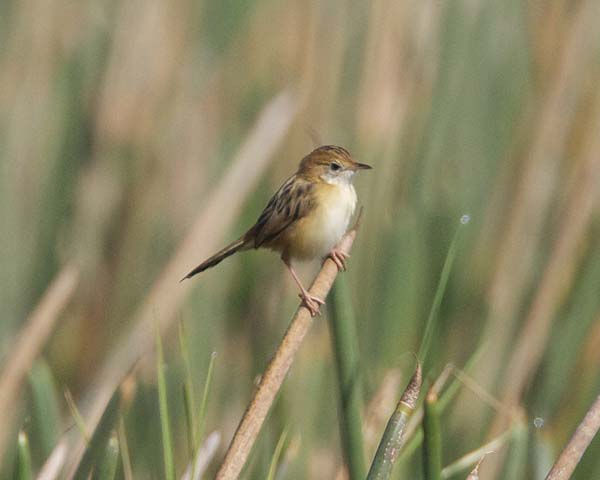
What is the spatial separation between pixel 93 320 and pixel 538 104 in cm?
98

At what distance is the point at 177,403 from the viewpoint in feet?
5.80

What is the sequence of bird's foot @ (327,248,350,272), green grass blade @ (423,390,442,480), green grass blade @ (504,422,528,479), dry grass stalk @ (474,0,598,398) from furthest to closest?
dry grass stalk @ (474,0,598,398), green grass blade @ (504,422,528,479), bird's foot @ (327,248,350,272), green grass blade @ (423,390,442,480)

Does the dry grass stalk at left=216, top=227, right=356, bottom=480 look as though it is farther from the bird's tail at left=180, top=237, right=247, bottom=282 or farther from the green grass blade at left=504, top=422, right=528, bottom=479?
the bird's tail at left=180, top=237, right=247, bottom=282

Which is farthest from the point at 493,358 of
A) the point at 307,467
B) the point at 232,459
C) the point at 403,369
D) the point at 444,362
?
the point at 232,459

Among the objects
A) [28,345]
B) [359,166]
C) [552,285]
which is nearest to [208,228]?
[359,166]

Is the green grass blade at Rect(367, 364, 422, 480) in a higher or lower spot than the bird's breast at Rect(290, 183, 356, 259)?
lower

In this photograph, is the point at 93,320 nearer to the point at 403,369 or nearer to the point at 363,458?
the point at 403,369

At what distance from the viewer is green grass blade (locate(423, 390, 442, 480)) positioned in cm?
80

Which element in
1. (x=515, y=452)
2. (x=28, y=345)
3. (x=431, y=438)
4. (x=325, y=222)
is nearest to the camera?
(x=431, y=438)

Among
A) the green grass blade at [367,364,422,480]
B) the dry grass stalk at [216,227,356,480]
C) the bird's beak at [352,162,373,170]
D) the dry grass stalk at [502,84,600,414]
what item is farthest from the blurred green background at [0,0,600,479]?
the green grass blade at [367,364,422,480]

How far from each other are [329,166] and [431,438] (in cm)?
96

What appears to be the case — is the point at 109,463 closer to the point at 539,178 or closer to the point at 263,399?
the point at 263,399

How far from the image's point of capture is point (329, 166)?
1725 mm

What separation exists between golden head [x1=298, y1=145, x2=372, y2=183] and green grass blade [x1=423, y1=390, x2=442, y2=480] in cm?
89
